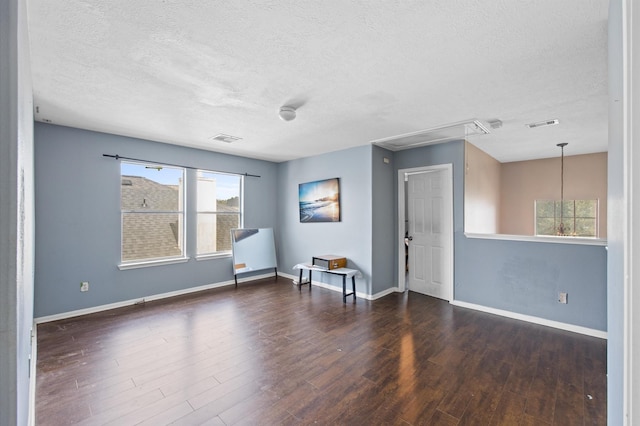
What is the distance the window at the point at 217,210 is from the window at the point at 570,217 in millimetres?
6416

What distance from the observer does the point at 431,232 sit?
4723 millimetres

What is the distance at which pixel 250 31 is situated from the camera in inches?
71.6

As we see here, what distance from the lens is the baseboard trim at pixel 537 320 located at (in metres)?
3.20

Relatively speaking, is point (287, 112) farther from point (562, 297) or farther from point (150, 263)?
point (562, 297)

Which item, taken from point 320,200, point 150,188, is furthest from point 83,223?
point 320,200

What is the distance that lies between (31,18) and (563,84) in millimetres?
3925

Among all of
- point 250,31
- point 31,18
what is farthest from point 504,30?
point 31,18

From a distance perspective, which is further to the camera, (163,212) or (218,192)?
(218,192)

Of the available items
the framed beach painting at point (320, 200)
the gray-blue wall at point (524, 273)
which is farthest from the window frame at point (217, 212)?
the gray-blue wall at point (524, 273)

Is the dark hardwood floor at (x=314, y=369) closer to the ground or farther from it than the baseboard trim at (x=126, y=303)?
closer to the ground

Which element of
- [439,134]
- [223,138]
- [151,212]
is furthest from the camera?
[151,212]

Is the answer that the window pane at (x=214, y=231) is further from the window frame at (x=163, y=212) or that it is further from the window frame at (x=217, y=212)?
the window frame at (x=163, y=212)

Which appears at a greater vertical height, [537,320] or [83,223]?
[83,223]

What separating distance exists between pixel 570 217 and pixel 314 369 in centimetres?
635
